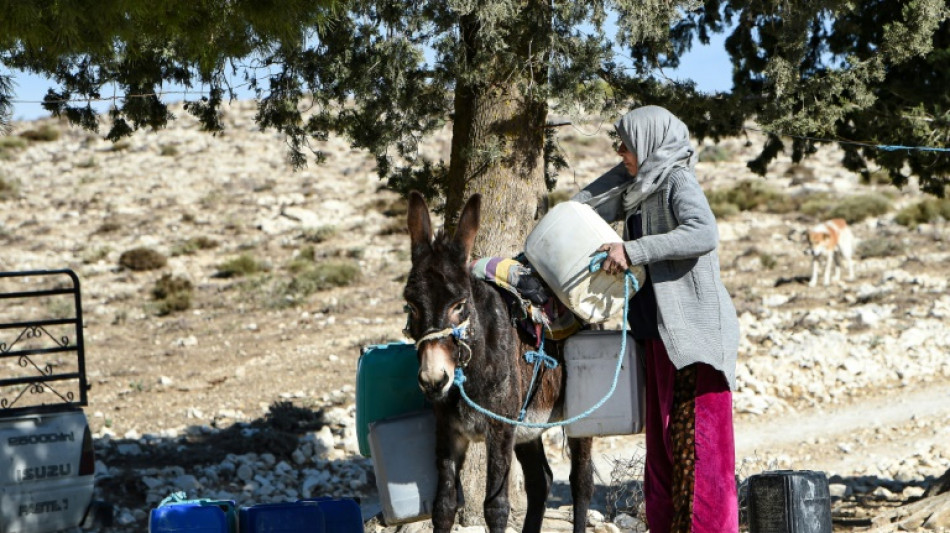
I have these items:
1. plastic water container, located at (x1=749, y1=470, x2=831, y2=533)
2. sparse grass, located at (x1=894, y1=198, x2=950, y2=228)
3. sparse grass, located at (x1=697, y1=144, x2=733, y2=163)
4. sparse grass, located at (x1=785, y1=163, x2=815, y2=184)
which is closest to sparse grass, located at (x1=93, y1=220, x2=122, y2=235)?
sparse grass, located at (x1=894, y1=198, x2=950, y2=228)

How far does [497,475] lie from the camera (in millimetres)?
4879

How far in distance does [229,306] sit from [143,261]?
15.9 feet

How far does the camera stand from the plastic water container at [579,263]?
4777 millimetres

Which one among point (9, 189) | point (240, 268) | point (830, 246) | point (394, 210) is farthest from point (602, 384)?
point (9, 189)

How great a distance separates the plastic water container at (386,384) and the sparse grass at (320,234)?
22166 mm

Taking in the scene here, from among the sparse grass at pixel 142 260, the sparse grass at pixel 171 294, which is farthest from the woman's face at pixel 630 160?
the sparse grass at pixel 142 260

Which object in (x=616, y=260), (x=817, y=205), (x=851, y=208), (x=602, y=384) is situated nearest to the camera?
(x=616, y=260)

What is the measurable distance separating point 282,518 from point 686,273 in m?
2.11

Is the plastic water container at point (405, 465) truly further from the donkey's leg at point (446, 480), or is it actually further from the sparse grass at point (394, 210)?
the sparse grass at point (394, 210)

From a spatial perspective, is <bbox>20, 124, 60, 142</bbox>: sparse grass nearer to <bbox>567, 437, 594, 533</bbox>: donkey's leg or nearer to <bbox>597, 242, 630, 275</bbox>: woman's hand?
<bbox>567, 437, 594, 533</bbox>: donkey's leg

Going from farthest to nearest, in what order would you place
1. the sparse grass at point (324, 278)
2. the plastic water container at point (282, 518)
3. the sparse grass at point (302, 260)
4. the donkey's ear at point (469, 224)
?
the sparse grass at point (302, 260)
the sparse grass at point (324, 278)
the plastic water container at point (282, 518)
the donkey's ear at point (469, 224)

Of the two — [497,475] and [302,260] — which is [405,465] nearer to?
[497,475]

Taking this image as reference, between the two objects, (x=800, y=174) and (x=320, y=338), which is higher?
(x=800, y=174)

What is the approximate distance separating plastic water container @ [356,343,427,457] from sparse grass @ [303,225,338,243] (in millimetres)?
22166
